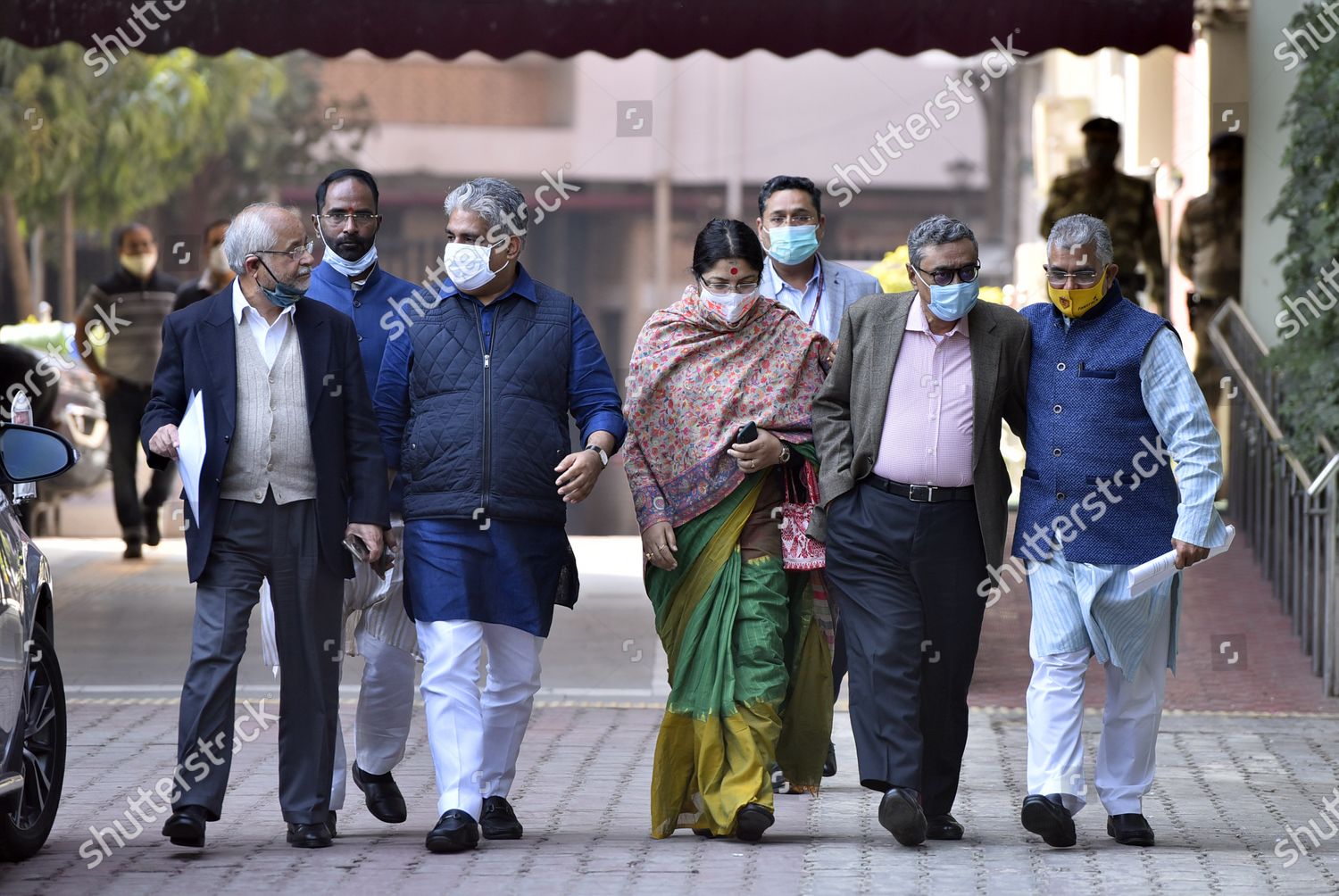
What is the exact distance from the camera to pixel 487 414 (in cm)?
593

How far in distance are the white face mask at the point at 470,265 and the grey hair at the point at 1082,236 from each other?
1.59m

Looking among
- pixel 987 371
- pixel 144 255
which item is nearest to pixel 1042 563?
pixel 987 371

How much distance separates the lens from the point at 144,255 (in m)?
13.1

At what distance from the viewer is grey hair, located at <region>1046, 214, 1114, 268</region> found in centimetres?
586

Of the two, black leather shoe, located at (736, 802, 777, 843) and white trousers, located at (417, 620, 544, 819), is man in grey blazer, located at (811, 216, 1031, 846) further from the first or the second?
white trousers, located at (417, 620, 544, 819)

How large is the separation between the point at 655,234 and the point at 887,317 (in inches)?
581

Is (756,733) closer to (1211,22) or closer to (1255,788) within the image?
(1255,788)

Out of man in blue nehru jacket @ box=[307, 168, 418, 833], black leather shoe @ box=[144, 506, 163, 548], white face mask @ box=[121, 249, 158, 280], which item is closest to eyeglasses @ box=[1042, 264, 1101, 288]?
man in blue nehru jacket @ box=[307, 168, 418, 833]

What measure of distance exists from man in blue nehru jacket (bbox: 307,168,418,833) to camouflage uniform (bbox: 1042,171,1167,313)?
22.9 feet

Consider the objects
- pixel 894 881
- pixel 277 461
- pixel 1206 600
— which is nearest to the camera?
pixel 894 881

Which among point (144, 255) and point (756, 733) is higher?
point (144, 255)

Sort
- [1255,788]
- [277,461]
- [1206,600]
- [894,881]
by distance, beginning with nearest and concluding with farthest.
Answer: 1. [894,881]
2. [277,461]
3. [1255,788]
4. [1206,600]

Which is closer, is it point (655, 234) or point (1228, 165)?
point (1228, 165)

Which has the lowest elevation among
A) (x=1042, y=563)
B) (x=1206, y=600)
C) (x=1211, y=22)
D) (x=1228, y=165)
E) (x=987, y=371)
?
(x=1206, y=600)
